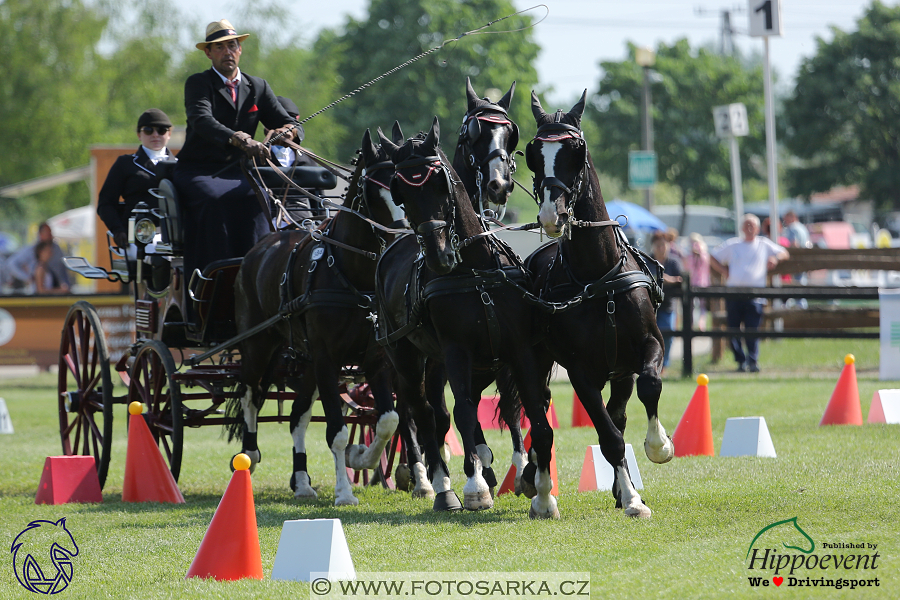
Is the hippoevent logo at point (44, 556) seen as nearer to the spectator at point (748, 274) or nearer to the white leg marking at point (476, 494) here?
the white leg marking at point (476, 494)

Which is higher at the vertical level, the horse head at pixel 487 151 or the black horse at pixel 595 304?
the horse head at pixel 487 151

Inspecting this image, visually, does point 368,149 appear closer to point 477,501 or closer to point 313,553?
point 477,501

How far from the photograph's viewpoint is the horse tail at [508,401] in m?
7.47

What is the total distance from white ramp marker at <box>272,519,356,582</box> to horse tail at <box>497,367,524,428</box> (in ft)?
9.11

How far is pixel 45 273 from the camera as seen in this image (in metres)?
18.5

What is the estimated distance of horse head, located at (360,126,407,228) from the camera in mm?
7036

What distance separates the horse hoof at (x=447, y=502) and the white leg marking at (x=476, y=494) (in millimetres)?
116

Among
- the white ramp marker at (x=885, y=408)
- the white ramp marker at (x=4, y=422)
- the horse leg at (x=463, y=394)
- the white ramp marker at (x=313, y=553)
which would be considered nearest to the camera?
the white ramp marker at (x=313, y=553)

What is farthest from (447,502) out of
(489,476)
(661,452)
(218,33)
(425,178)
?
(218,33)

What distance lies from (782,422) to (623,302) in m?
5.21

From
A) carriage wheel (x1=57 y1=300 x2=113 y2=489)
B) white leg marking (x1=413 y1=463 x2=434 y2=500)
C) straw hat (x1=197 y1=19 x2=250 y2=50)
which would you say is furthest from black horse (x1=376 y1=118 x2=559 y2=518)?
carriage wheel (x1=57 y1=300 x2=113 y2=489)

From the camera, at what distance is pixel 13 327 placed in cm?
1702

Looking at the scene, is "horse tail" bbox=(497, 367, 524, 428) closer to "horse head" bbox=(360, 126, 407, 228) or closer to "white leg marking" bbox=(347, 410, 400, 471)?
"white leg marking" bbox=(347, 410, 400, 471)

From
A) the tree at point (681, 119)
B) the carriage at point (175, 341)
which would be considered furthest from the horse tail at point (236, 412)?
the tree at point (681, 119)
